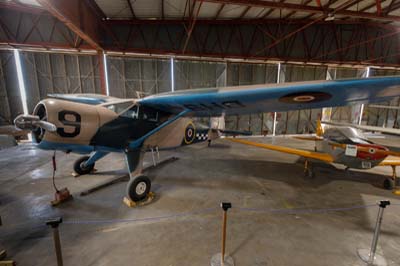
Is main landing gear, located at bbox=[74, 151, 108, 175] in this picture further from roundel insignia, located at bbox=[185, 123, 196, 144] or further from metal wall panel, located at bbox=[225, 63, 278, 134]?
metal wall panel, located at bbox=[225, 63, 278, 134]

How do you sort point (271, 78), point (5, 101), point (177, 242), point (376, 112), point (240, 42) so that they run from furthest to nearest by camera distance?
point (376, 112) → point (271, 78) → point (240, 42) → point (5, 101) → point (177, 242)

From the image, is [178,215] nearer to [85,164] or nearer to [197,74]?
[85,164]

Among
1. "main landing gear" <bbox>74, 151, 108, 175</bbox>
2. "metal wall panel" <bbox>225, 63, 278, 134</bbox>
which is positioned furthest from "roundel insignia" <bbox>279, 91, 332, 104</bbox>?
"metal wall panel" <bbox>225, 63, 278, 134</bbox>

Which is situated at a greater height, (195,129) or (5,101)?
(5,101)

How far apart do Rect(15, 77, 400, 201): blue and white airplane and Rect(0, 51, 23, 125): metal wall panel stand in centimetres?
1008

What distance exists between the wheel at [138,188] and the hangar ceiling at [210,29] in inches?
231

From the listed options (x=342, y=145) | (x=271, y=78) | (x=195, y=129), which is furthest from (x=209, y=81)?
(x=342, y=145)

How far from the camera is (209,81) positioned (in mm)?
11977

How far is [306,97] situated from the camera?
2641mm

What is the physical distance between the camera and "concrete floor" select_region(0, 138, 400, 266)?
2166 mm

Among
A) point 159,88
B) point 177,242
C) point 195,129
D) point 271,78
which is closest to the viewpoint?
point 177,242

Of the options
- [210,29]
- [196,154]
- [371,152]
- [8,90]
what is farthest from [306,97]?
[8,90]

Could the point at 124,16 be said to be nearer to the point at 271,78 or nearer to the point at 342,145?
the point at 271,78

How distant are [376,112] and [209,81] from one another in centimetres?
1594
